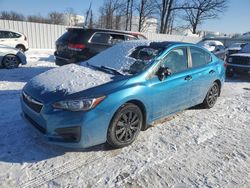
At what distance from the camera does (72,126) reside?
319 centimetres

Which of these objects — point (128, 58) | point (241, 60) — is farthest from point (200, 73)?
point (241, 60)

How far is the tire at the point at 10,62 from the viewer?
9352mm

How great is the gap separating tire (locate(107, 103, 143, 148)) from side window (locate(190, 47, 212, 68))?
74.7 inches

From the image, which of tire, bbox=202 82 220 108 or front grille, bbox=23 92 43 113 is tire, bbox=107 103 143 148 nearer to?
front grille, bbox=23 92 43 113

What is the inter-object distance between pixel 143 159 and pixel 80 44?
5128 millimetres

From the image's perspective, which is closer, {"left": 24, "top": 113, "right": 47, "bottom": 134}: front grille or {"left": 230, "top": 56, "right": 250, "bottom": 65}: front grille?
{"left": 24, "top": 113, "right": 47, "bottom": 134}: front grille

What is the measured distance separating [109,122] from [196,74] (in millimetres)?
2362

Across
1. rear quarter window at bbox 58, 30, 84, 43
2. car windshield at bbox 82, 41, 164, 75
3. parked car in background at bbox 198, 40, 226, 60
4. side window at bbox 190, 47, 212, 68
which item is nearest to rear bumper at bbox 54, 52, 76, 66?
rear quarter window at bbox 58, 30, 84, 43

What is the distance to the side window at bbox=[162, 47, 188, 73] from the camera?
439 centimetres

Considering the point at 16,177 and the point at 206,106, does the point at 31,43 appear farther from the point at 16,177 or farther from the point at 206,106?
the point at 16,177

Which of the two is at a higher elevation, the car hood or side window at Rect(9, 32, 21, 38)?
side window at Rect(9, 32, 21, 38)

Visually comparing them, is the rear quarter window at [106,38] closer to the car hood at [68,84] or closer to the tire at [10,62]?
the tire at [10,62]

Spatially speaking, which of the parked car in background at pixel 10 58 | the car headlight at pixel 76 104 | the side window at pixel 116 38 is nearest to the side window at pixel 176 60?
the car headlight at pixel 76 104

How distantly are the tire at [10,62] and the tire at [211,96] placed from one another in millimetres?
7288
